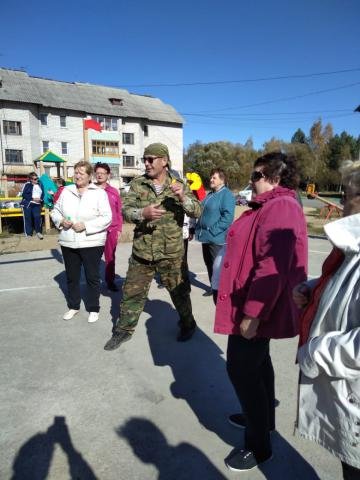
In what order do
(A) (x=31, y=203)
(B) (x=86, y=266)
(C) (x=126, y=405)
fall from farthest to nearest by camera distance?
(A) (x=31, y=203) < (B) (x=86, y=266) < (C) (x=126, y=405)

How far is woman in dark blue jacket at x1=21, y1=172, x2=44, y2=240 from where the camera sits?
11.1 m

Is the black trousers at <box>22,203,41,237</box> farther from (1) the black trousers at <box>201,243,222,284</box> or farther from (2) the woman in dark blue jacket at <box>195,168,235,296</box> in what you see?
(2) the woman in dark blue jacket at <box>195,168,235,296</box>

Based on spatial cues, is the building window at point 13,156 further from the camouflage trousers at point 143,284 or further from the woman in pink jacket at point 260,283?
the woman in pink jacket at point 260,283

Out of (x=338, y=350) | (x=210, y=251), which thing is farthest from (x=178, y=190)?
(x=338, y=350)

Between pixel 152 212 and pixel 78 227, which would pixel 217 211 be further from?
pixel 78 227

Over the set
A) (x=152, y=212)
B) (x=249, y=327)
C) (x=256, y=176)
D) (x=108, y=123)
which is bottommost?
(x=249, y=327)

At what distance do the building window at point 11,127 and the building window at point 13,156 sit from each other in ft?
A: 6.95

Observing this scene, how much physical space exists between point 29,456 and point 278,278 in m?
1.93

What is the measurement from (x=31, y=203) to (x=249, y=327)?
10.7 meters

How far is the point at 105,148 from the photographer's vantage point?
45.3 metres

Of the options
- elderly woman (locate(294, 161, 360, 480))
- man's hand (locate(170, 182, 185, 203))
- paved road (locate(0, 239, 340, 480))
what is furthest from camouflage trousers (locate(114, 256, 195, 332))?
elderly woman (locate(294, 161, 360, 480))

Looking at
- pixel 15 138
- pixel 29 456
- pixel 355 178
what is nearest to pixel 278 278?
pixel 355 178

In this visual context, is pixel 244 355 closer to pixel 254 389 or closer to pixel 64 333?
pixel 254 389

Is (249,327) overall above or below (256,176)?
below
